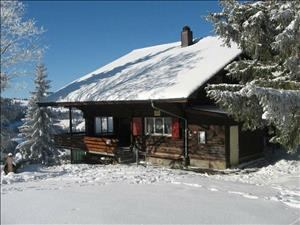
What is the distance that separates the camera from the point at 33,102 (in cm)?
3412

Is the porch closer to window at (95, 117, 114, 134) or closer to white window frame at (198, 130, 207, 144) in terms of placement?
window at (95, 117, 114, 134)

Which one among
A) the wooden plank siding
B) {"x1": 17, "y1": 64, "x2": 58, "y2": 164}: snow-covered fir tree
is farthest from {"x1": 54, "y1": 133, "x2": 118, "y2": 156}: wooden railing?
{"x1": 17, "y1": 64, "x2": 58, "y2": 164}: snow-covered fir tree

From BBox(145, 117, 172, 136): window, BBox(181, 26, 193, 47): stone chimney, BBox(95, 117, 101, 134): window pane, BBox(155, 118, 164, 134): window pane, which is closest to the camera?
BBox(145, 117, 172, 136): window

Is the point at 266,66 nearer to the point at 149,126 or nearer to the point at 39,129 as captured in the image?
the point at 149,126

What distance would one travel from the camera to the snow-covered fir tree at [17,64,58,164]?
34.0 m

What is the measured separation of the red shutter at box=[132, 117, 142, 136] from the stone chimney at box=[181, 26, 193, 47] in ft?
25.8

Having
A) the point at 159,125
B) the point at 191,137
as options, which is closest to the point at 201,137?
the point at 191,137

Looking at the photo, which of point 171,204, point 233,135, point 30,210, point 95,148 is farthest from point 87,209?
point 95,148

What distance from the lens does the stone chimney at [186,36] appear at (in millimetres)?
27047

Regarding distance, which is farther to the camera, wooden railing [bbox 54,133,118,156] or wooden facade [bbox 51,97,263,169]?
wooden railing [bbox 54,133,118,156]

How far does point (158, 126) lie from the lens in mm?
21141

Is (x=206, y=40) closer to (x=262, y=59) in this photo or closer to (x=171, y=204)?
(x=262, y=59)

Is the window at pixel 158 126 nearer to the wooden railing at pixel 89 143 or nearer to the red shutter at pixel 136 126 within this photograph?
the red shutter at pixel 136 126

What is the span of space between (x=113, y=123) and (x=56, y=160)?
11583 mm
